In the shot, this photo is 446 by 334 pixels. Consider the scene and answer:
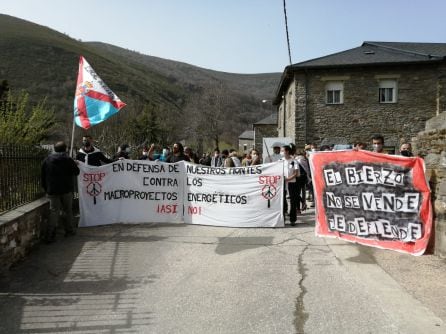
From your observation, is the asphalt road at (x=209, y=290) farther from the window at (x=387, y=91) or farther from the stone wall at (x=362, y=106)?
the window at (x=387, y=91)

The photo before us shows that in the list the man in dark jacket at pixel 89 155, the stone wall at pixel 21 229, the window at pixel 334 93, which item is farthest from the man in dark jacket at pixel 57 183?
the window at pixel 334 93

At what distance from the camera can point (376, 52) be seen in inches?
1114

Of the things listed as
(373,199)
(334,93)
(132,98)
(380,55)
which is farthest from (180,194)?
(132,98)

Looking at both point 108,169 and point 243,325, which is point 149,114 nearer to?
point 108,169

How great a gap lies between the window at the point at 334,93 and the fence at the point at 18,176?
66.8 ft

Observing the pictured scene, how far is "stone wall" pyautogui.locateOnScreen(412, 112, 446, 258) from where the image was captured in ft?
22.6

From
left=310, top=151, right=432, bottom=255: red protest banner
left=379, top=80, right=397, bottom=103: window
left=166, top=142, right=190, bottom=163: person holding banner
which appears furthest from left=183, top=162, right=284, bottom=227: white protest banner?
left=379, top=80, right=397, bottom=103: window

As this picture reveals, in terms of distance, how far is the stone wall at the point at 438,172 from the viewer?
6885mm

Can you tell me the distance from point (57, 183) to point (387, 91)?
2251cm

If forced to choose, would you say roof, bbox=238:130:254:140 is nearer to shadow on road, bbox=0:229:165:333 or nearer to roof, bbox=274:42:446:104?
roof, bbox=274:42:446:104

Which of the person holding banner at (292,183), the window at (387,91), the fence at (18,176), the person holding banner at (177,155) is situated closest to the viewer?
the fence at (18,176)

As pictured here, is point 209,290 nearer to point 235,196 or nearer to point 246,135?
point 235,196

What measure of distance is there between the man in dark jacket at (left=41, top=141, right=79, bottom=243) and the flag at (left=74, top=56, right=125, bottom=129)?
1.10 meters

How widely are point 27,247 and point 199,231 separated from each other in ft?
10.7
